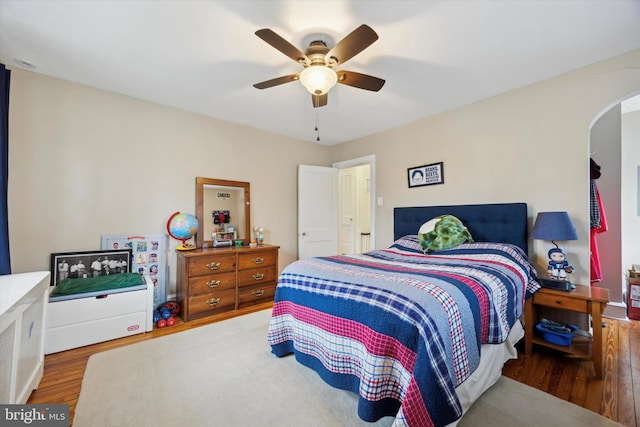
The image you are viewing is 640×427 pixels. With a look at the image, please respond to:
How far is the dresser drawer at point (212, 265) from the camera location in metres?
2.89

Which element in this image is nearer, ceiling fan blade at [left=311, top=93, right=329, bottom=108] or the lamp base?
the lamp base

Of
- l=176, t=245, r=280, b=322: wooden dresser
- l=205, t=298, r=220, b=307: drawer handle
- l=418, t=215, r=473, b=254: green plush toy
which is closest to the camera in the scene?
l=418, t=215, r=473, b=254: green plush toy

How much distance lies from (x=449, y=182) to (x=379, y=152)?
1215mm

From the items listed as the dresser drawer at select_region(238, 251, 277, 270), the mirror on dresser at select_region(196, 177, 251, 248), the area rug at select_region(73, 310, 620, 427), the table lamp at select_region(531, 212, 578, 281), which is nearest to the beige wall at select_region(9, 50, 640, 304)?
the mirror on dresser at select_region(196, 177, 251, 248)

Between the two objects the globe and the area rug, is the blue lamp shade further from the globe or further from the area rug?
the globe

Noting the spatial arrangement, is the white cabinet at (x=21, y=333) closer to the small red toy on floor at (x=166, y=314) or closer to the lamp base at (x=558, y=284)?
the small red toy on floor at (x=166, y=314)

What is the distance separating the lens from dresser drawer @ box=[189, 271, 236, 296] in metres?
2.89

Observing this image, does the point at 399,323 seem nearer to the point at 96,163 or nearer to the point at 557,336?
the point at 557,336

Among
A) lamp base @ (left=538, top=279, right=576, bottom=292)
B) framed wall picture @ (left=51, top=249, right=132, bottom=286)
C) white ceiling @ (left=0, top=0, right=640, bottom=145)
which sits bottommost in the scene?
lamp base @ (left=538, top=279, right=576, bottom=292)

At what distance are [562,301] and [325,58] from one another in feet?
8.55

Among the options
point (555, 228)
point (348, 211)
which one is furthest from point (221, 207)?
point (555, 228)

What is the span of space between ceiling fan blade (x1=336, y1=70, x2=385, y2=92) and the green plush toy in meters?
1.59

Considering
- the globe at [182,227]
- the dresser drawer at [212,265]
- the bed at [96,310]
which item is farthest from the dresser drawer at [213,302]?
the globe at [182,227]

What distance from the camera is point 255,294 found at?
11.1 feet
